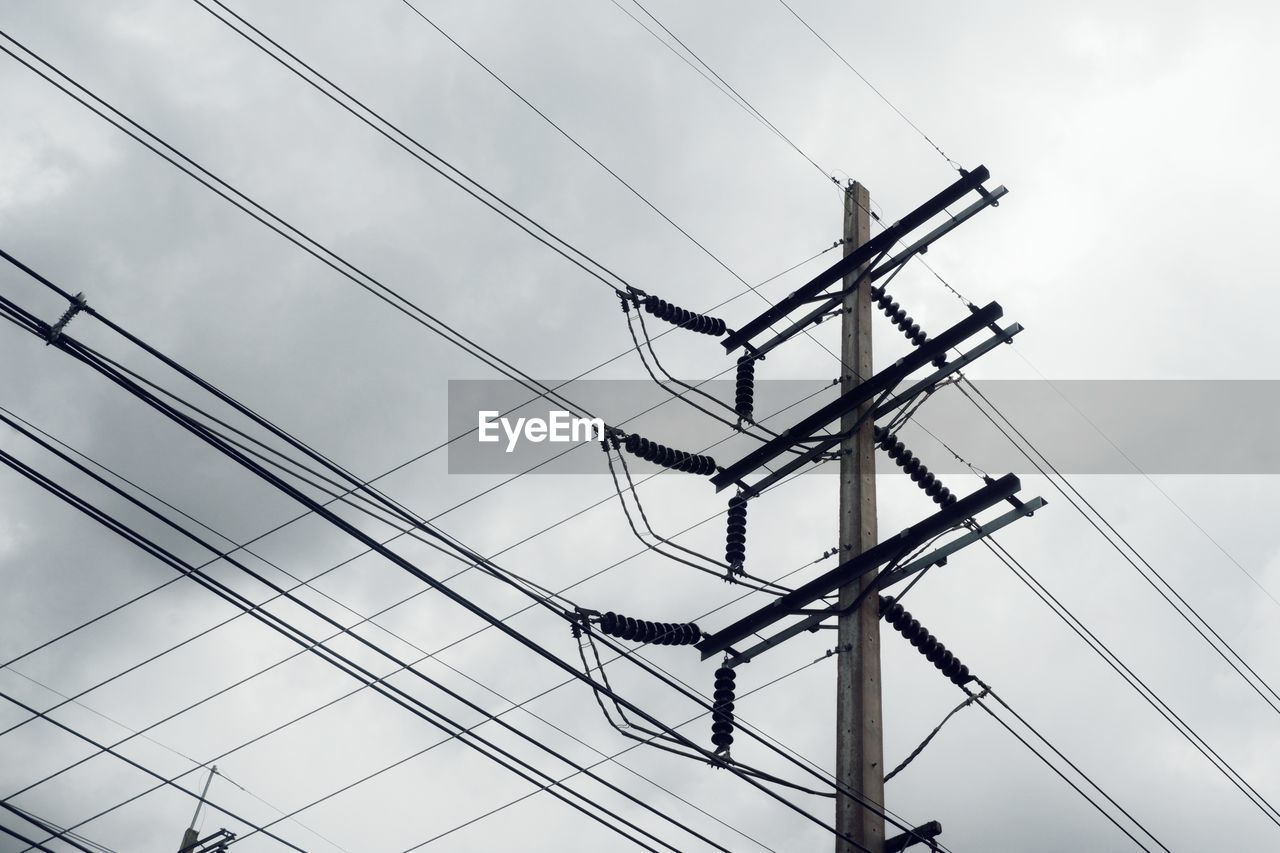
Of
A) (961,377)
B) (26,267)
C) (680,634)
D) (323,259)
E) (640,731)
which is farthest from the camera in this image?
(961,377)

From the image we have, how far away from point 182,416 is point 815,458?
263 inches

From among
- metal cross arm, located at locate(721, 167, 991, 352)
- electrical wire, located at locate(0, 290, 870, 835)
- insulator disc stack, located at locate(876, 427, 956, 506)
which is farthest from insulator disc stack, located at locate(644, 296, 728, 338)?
electrical wire, located at locate(0, 290, 870, 835)

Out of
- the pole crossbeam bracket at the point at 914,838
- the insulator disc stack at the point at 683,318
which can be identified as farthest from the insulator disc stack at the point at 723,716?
the insulator disc stack at the point at 683,318

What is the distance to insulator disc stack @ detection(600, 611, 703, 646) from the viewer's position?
10797 mm

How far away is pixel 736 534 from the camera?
41.1 feet

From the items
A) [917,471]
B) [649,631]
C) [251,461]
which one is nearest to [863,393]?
[917,471]

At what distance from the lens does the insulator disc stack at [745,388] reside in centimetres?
1350

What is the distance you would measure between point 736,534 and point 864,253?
3.77m

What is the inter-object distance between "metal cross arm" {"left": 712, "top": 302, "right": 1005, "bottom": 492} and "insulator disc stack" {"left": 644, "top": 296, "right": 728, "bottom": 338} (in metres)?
2.00

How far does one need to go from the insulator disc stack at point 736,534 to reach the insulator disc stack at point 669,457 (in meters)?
0.46

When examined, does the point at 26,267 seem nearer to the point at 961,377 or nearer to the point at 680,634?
the point at 680,634

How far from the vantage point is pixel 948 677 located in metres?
11.8

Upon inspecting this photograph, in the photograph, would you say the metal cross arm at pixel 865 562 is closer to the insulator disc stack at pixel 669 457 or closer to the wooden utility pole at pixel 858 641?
the wooden utility pole at pixel 858 641

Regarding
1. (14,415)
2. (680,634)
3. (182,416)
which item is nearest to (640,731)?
(680,634)
